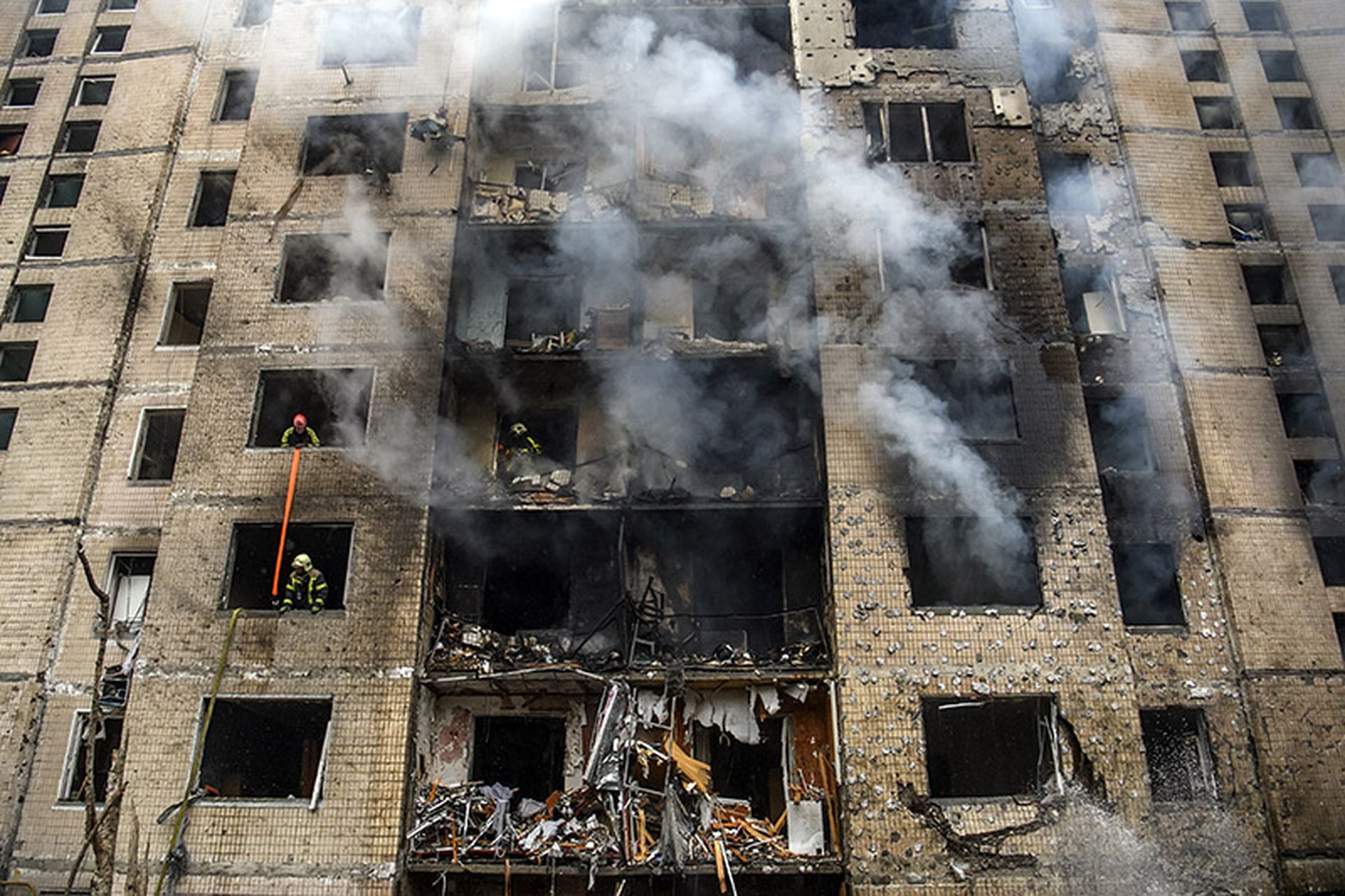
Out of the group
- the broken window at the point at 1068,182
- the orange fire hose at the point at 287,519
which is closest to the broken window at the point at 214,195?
the orange fire hose at the point at 287,519

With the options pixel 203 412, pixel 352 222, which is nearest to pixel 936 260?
pixel 352 222

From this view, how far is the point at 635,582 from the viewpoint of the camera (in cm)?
1479

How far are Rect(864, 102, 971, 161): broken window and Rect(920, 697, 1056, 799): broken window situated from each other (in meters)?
9.26

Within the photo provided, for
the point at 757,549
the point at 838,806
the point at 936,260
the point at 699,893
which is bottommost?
the point at 699,893

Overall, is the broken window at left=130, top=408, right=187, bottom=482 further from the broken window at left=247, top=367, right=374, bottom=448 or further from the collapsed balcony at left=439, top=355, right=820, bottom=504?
the collapsed balcony at left=439, top=355, right=820, bottom=504

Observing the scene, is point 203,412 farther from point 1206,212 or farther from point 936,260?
point 1206,212

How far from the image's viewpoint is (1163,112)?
1650 cm

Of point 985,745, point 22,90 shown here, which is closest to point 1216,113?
point 985,745

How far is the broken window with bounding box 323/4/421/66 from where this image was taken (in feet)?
55.7

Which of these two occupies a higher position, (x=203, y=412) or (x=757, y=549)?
(x=203, y=412)

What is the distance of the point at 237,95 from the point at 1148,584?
19.4 meters

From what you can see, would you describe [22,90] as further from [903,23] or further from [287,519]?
[903,23]

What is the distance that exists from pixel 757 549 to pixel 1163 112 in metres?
11.0

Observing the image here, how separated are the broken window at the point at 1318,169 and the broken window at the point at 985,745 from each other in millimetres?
11158
